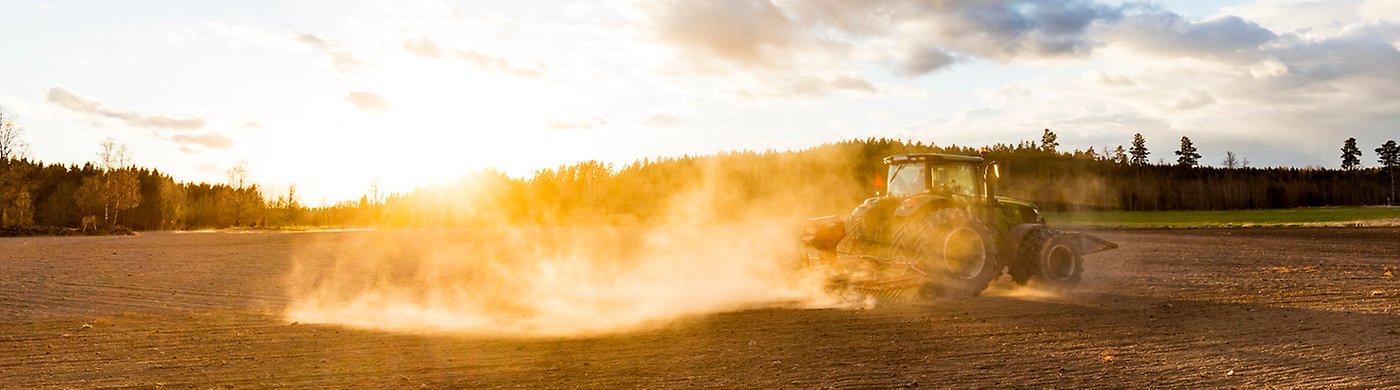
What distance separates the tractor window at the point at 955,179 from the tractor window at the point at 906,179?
23 centimetres

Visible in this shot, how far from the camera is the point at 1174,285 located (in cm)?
1662

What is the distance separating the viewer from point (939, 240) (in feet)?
44.1

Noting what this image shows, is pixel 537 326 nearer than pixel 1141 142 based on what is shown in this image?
Yes

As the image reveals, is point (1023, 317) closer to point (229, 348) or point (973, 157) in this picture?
point (973, 157)

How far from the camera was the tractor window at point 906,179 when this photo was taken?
14.8 meters

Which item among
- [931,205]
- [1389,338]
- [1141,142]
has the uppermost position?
[1141,142]

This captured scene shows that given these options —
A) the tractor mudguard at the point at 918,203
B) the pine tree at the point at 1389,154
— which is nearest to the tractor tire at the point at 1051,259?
the tractor mudguard at the point at 918,203

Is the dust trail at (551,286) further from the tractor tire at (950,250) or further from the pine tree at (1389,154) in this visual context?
the pine tree at (1389,154)

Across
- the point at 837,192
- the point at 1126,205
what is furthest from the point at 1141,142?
the point at 837,192

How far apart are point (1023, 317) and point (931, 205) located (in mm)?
2760

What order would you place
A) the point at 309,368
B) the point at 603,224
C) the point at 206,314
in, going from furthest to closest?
the point at 603,224
the point at 206,314
the point at 309,368

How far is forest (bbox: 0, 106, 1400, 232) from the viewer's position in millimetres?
34369

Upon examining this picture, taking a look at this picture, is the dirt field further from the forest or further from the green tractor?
the forest

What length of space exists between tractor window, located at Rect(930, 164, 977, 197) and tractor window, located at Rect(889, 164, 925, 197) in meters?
0.23
